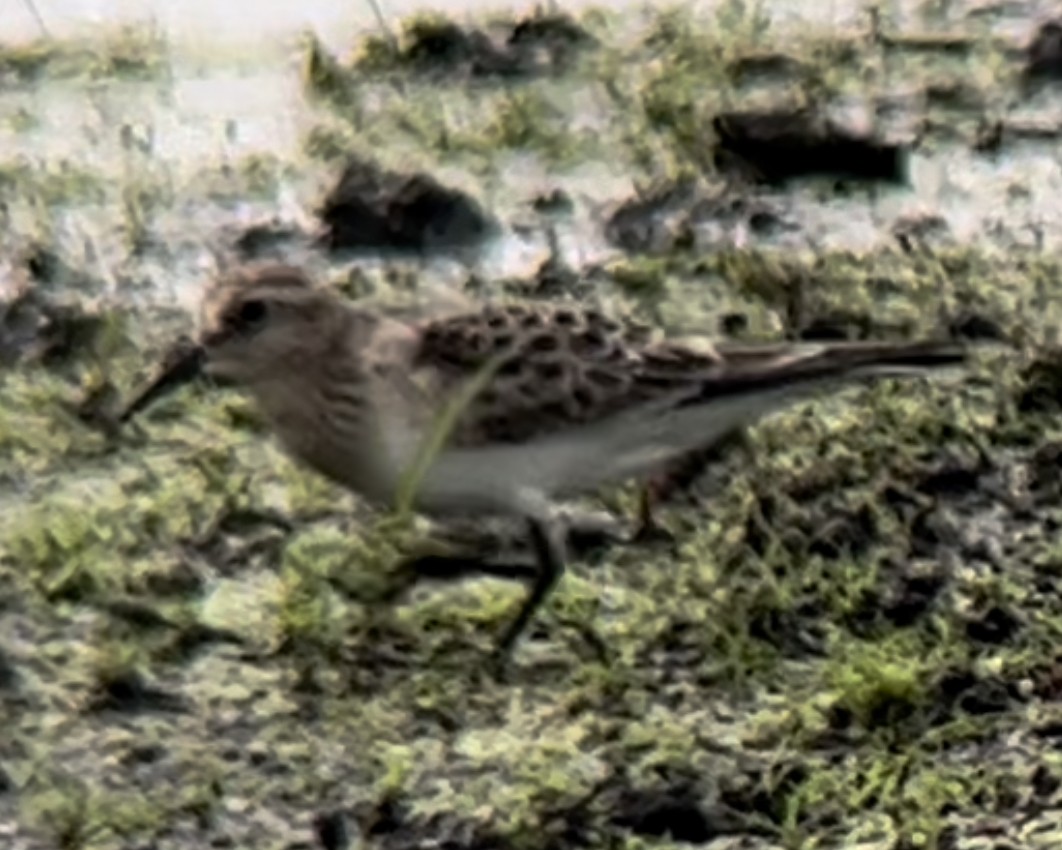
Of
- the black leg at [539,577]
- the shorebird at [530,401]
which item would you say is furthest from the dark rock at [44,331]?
the black leg at [539,577]

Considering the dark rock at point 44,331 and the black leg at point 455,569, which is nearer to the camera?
the black leg at point 455,569

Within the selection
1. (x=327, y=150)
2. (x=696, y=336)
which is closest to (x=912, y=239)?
(x=696, y=336)

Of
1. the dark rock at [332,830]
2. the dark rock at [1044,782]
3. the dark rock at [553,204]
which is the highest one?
the dark rock at [553,204]

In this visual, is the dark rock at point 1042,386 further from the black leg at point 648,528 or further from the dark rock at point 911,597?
the black leg at point 648,528

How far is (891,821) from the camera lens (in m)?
5.62

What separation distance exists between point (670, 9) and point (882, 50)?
1.97 feet

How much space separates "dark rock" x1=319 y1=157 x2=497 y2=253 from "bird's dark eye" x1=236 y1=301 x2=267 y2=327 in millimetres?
1448

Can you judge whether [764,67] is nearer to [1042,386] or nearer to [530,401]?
[1042,386]

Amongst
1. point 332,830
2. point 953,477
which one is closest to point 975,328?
point 953,477

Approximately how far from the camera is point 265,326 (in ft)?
21.0

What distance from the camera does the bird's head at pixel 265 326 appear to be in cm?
636

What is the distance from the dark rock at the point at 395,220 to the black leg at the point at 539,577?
1.74 meters

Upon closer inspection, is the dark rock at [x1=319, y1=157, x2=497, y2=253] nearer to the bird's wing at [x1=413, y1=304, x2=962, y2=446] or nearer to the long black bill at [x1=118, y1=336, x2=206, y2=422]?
the long black bill at [x1=118, y1=336, x2=206, y2=422]

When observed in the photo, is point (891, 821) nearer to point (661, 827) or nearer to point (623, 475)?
point (661, 827)
